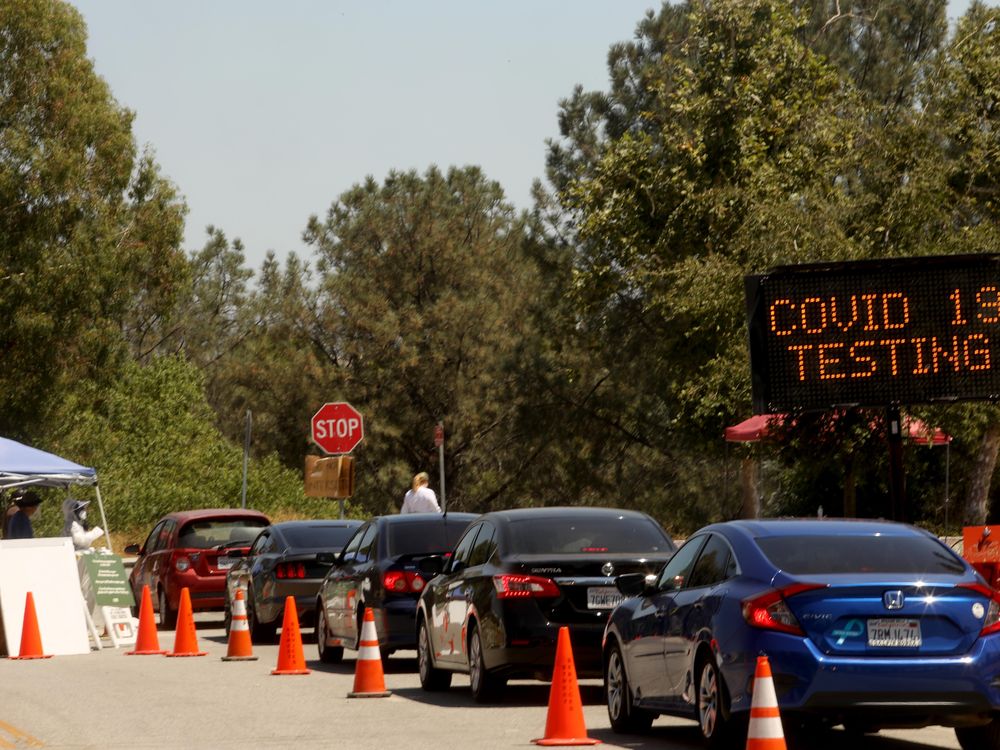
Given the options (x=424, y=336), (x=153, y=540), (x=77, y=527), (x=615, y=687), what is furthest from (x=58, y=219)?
(x=615, y=687)

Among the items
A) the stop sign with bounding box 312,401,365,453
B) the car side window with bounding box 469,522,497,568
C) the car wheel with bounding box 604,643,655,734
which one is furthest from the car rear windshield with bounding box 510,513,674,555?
the stop sign with bounding box 312,401,365,453

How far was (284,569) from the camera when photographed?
Result: 76.3 feet

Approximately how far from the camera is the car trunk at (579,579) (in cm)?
1495

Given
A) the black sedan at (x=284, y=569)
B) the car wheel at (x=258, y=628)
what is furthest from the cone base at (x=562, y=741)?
the car wheel at (x=258, y=628)

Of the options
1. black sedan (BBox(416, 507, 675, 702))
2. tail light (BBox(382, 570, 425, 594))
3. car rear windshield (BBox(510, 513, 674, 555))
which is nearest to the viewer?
black sedan (BBox(416, 507, 675, 702))

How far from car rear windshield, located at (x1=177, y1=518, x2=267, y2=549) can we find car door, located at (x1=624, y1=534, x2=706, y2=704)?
15690 mm

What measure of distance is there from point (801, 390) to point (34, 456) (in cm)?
1291

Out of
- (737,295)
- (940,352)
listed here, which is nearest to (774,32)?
(737,295)

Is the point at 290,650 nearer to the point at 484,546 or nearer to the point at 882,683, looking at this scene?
the point at 484,546

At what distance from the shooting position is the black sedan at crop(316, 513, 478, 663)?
18.6 meters

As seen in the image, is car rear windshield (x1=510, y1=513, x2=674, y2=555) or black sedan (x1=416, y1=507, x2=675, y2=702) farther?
car rear windshield (x1=510, y1=513, x2=674, y2=555)

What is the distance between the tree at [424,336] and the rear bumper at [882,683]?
172 ft

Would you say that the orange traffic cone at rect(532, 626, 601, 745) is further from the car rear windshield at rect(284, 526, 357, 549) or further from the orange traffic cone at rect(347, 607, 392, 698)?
the car rear windshield at rect(284, 526, 357, 549)

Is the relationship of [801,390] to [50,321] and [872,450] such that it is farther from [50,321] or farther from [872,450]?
[50,321]
